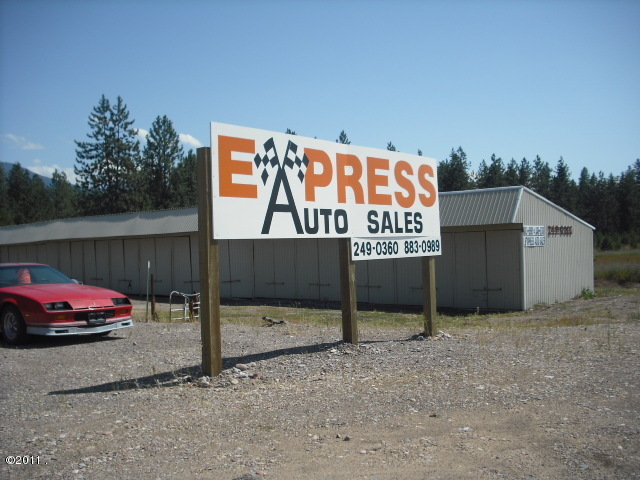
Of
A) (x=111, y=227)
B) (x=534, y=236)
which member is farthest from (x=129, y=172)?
(x=534, y=236)

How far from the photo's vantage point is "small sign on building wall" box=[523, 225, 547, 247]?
20.1 m

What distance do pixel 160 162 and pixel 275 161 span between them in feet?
210

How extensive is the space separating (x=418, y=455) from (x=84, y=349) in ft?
22.8

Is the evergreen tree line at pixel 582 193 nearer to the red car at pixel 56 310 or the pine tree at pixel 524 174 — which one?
the pine tree at pixel 524 174

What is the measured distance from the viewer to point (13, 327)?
34.0 feet

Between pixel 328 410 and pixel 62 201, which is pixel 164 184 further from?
pixel 328 410

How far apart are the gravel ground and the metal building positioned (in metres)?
9.44

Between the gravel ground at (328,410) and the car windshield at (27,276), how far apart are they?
1.58 meters

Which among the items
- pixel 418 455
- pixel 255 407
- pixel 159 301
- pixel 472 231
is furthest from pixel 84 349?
pixel 159 301

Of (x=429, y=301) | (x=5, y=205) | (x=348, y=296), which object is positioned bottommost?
(x=429, y=301)

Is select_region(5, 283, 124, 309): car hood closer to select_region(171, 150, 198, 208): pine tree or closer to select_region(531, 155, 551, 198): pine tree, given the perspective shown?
select_region(171, 150, 198, 208): pine tree

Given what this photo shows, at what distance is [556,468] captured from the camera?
4.55 meters

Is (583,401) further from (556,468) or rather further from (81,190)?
(81,190)

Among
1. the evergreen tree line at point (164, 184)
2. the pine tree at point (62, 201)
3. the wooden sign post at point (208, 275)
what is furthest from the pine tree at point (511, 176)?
the wooden sign post at point (208, 275)
